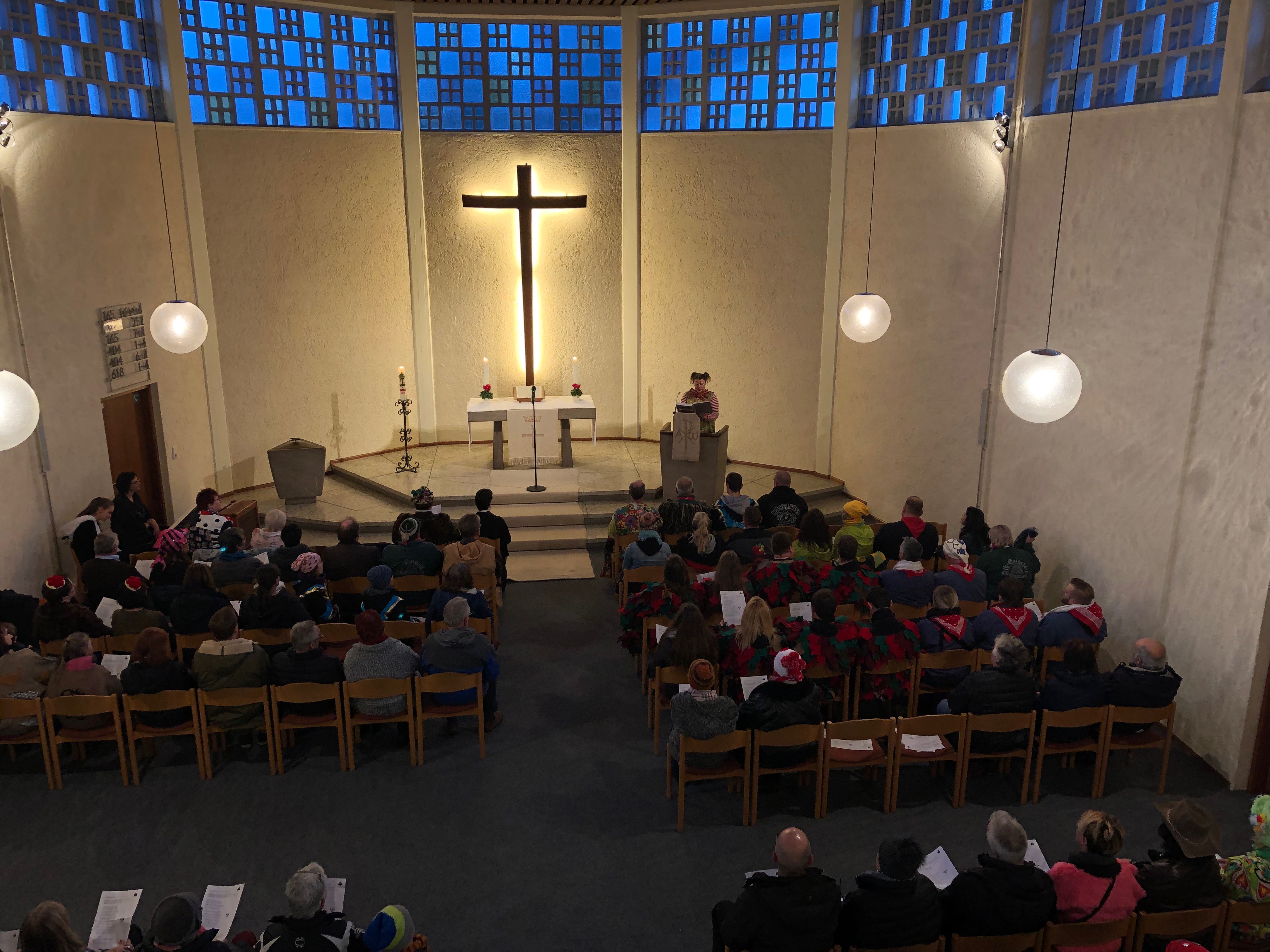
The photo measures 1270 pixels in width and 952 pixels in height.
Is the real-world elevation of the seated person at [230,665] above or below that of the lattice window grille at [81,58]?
below

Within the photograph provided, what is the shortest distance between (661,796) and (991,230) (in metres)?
5.79

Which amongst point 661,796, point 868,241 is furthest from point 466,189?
point 661,796

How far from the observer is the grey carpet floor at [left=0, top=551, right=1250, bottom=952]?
4.87 meters

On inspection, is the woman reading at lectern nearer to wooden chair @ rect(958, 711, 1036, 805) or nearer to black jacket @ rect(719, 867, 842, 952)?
wooden chair @ rect(958, 711, 1036, 805)

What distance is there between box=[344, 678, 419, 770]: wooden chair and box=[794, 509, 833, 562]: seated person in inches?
118

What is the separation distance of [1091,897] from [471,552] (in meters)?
4.77

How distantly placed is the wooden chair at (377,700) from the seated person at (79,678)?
1.37 metres

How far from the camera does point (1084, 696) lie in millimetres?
5562

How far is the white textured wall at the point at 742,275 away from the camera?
1146cm

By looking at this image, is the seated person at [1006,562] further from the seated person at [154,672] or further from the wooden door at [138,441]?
the wooden door at [138,441]

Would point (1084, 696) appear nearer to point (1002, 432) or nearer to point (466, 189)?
point (1002, 432)

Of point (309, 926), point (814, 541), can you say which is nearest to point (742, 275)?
point (814, 541)

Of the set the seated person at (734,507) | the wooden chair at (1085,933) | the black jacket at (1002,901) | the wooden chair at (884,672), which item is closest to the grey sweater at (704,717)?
the wooden chair at (884,672)

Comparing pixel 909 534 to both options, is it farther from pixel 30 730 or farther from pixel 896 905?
pixel 30 730
